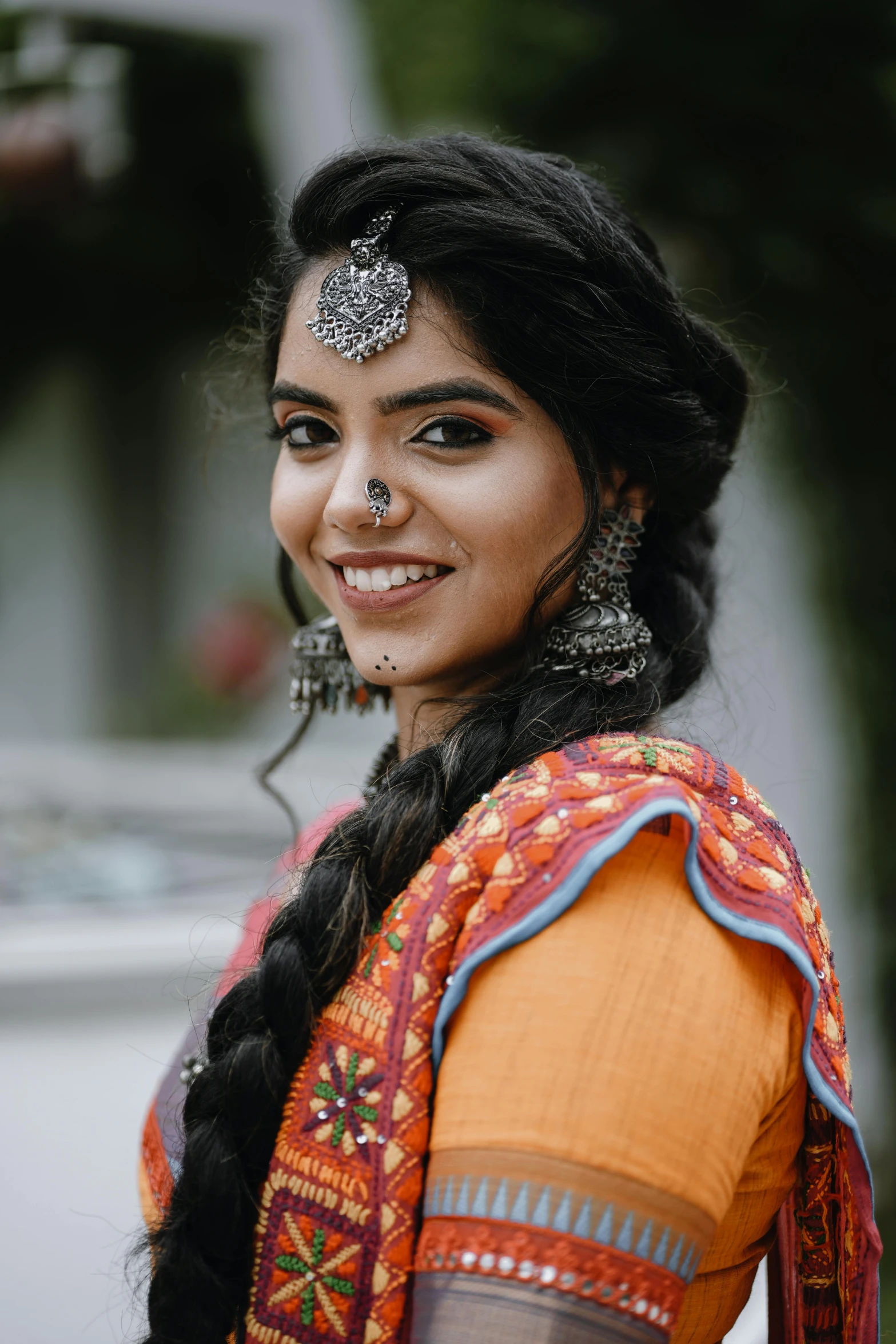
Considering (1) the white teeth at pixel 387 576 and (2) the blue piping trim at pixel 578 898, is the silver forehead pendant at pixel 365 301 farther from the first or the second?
(2) the blue piping trim at pixel 578 898

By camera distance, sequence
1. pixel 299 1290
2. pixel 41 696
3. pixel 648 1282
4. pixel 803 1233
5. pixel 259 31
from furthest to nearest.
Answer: pixel 41 696, pixel 259 31, pixel 803 1233, pixel 299 1290, pixel 648 1282

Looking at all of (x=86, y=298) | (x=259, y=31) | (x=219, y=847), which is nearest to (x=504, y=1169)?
(x=219, y=847)

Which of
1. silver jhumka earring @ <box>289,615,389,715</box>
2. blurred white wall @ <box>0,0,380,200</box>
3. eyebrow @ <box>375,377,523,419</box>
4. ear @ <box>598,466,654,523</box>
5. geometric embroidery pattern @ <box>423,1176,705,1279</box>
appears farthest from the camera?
blurred white wall @ <box>0,0,380,200</box>

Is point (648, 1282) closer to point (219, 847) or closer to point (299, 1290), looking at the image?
point (299, 1290)

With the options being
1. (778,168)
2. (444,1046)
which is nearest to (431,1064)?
(444,1046)

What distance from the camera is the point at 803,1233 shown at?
3.43ft

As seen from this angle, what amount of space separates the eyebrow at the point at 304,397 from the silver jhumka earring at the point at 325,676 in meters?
0.34

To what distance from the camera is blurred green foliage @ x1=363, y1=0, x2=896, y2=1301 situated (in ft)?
9.99

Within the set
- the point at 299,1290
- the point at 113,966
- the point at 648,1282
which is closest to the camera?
the point at 648,1282

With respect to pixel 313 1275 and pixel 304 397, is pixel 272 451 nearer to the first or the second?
pixel 304 397

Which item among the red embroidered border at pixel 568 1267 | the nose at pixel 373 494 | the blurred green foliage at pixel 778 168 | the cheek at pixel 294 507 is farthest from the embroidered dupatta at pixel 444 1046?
the blurred green foliage at pixel 778 168

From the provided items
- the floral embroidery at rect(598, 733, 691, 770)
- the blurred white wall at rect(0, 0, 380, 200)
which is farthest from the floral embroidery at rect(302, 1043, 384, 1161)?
the blurred white wall at rect(0, 0, 380, 200)

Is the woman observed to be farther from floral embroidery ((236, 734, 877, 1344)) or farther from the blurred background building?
the blurred background building

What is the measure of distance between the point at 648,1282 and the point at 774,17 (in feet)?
10.5
